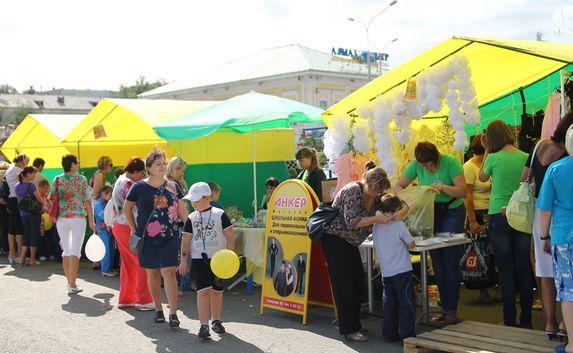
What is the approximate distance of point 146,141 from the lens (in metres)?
12.2

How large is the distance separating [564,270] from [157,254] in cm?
373

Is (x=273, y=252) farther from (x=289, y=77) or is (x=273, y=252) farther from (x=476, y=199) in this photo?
(x=289, y=77)

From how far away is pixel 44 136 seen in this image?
14.0m

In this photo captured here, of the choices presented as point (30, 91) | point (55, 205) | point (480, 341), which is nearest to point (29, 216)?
point (55, 205)

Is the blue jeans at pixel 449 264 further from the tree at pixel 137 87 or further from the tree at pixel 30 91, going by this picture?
the tree at pixel 30 91

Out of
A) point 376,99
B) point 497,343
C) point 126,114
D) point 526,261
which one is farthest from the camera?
point 126,114

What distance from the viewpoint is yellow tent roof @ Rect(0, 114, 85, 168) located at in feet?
44.0

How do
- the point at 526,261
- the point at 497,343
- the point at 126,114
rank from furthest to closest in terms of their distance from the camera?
the point at 126,114, the point at 526,261, the point at 497,343

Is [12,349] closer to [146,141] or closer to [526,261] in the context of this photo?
[526,261]

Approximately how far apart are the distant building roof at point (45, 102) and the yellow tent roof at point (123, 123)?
8447 centimetres

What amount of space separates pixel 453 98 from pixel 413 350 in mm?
2554

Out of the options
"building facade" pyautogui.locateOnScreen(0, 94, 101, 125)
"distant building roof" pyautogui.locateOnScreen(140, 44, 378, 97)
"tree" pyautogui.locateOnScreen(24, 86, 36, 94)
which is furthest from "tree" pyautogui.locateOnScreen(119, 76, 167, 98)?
"distant building roof" pyautogui.locateOnScreen(140, 44, 378, 97)

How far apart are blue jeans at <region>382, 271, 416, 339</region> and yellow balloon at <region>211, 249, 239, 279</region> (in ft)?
4.34

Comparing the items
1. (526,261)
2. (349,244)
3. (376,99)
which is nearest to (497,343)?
(526,261)
